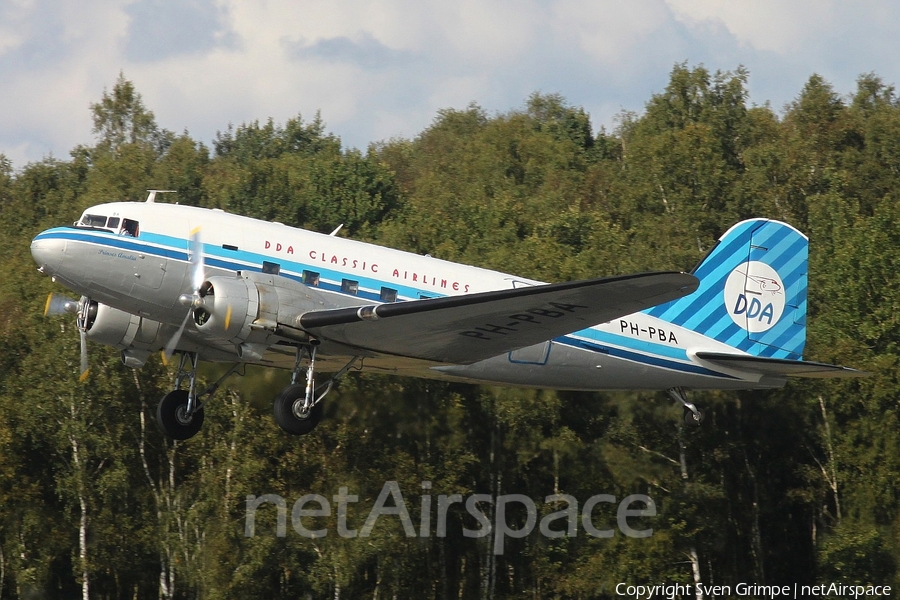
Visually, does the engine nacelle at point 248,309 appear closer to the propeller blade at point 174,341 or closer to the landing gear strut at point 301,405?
the propeller blade at point 174,341

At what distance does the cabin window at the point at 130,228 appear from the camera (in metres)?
18.4

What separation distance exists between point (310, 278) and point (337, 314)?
111 centimetres

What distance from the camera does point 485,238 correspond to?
140 feet

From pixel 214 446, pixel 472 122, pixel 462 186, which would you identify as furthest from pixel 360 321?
pixel 472 122

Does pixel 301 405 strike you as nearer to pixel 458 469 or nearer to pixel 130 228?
pixel 130 228

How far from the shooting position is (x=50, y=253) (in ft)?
59.2

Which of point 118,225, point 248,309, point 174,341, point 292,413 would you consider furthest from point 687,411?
point 118,225

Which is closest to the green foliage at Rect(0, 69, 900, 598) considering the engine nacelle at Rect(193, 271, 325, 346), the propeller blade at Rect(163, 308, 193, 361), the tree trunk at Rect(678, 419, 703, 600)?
the tree trunk at Rect(678, 419, 703, 600)

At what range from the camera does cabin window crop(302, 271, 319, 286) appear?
62.0 feet

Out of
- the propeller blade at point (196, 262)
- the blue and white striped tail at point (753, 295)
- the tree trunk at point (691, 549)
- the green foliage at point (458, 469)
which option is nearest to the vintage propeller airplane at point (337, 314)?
the propeller blade at point (196, 262)

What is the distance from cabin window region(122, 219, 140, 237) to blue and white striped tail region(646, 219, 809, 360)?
865cm

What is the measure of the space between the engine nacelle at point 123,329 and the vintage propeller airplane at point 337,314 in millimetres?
21

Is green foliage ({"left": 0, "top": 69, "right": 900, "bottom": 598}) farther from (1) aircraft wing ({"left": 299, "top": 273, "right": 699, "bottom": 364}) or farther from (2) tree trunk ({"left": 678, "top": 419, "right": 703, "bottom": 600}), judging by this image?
(1) aircraft wing ({"left": 299, "top": 273, "right": 699, "bottom": 364})

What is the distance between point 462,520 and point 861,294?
12462mm
